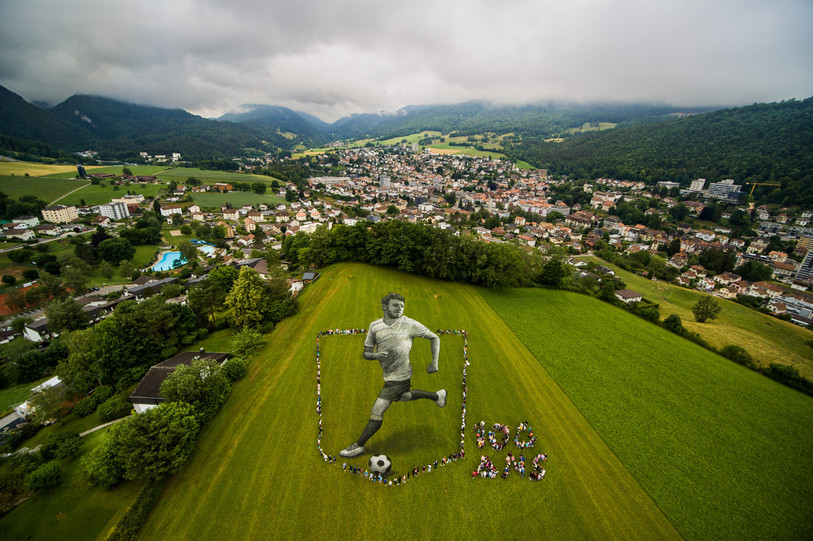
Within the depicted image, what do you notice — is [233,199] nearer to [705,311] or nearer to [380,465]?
[380,465]

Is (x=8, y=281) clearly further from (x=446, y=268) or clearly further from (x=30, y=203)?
(x=446, y=268)

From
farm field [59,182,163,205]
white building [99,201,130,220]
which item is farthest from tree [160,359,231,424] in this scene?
farm field [59,182,163,205]

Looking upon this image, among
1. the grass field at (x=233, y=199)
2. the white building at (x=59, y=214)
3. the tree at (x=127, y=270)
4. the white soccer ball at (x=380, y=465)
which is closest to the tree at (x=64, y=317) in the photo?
the tree at (x=127, y=270)

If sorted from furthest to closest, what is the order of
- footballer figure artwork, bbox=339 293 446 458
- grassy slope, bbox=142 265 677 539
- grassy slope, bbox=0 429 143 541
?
grassy slope, bbox=142 265 677 539
grassy slope, bbox=0 429 143 541
footballer figure artwork, bbox=339 293 446 458

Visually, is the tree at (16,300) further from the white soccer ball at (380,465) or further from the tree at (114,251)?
the white soccer ball at (380,465)

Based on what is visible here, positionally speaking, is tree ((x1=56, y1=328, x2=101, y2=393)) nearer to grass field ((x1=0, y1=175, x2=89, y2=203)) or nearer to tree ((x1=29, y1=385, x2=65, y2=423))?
tree ((x1=29, y1=385, x2=65, y2=423))

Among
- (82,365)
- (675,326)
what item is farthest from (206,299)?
(675,326)
